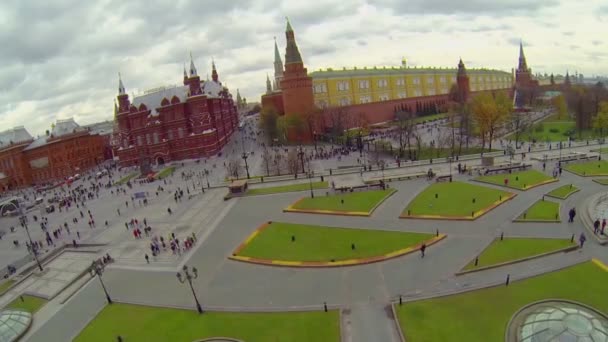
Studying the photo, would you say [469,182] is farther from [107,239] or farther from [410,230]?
[107,239]

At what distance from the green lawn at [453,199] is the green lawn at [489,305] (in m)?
9.32

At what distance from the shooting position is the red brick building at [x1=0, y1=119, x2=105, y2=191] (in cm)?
7362

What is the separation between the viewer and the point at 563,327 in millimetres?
12094

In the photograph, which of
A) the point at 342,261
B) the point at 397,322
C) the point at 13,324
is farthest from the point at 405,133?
the point at 13,324

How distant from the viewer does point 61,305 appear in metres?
21.6

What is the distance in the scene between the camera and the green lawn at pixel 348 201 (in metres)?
31.0

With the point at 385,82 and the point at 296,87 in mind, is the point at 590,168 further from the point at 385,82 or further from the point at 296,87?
the point at 385,82

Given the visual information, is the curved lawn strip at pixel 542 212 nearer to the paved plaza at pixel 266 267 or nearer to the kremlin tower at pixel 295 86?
the paved plaza at pixel 266 267

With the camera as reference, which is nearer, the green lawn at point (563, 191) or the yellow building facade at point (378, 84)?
the green lawn at point (563, 191)

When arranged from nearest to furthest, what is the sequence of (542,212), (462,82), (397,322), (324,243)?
(397,322) < (324,243) < (542,212) < (462,82)

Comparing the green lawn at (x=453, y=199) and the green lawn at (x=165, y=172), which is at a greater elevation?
the green lawn at (x=165, y=172)

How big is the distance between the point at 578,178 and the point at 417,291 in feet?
80.7

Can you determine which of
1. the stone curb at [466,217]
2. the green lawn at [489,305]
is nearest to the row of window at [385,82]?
the stone curb at [466,217]

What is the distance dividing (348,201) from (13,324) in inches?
966
